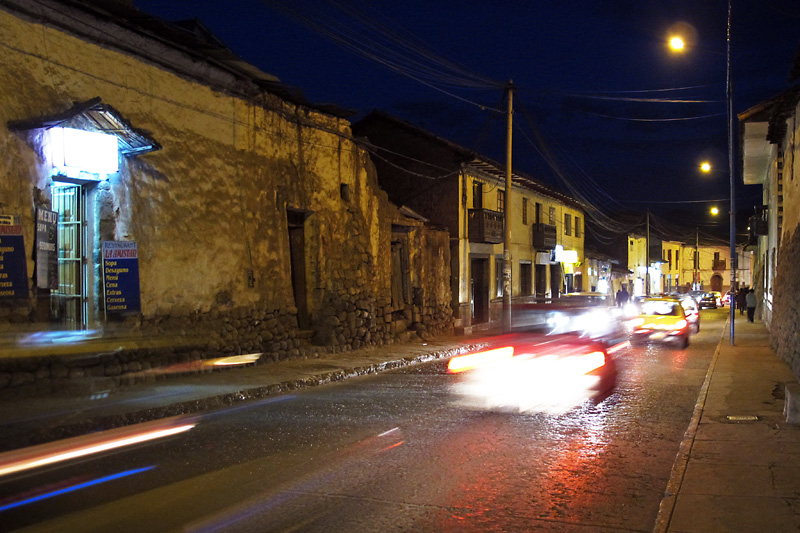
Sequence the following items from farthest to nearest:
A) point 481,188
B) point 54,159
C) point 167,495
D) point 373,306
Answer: point 481,188 → point 373,306 → point 54,159 → point 167,495

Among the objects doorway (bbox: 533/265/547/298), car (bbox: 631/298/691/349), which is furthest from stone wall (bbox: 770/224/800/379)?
doorway (bbox: 533/265/547/298)

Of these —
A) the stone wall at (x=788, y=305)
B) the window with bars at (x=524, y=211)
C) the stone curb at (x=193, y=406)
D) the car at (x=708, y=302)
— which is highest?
the window with bars at (x=524, y=211)

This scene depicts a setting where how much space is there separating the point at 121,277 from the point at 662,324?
16.4m

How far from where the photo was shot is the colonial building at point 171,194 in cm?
1025

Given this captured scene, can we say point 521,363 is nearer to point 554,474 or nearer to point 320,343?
point 320,343

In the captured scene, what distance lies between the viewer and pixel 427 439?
788 cm

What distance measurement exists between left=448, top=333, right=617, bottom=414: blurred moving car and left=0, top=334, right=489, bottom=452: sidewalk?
90.0 inches

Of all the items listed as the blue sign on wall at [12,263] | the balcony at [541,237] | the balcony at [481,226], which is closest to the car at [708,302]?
the balcony at [541,237]

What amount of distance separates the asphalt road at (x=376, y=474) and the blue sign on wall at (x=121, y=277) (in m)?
3.25

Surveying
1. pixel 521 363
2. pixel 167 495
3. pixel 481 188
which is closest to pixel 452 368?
pixel 521 363

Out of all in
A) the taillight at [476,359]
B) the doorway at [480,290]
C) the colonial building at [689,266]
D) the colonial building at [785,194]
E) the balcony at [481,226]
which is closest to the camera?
the colonial building at [785,194]

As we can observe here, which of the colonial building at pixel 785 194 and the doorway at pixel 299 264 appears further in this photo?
the doorway at pixel 299 264

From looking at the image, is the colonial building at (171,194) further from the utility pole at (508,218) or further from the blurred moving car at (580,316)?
the blurred moving car at (580,316)

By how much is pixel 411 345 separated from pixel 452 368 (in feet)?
15.2
